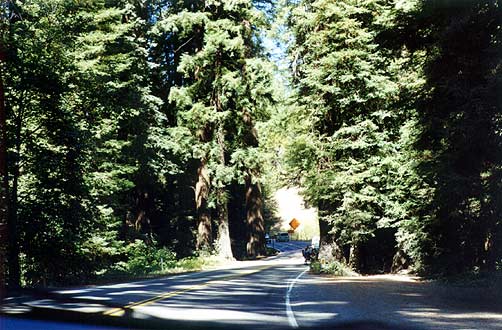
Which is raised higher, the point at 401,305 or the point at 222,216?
the point at 222,216

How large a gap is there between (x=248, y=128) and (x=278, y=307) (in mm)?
26933

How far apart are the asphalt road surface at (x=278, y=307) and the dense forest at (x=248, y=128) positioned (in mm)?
3375

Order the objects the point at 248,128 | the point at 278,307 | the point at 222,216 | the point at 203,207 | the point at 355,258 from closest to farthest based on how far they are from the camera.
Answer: the point at 278,307
the point at 355,258
the point at 203,207
the point at 222,216
the point at 248,128

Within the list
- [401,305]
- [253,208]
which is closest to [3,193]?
[401,305]

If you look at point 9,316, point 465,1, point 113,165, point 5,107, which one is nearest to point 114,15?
point 113,165

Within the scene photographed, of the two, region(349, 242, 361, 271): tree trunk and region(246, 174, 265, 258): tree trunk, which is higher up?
region(246, 174, 265, 258): tree trunk

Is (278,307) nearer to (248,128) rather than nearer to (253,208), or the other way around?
(248,128)

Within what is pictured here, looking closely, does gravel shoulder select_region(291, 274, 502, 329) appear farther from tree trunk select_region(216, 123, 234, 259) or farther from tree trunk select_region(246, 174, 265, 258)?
tree trunk select_region(246, 174, 265, 258)

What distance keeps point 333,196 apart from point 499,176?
1118 cm

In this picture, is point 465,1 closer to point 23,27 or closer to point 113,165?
point 23,27

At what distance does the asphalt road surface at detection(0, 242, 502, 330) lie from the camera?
7.38 meters

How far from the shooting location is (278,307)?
12.4 metres

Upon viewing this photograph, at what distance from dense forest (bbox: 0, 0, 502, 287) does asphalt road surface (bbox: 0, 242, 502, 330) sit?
3.37 meters

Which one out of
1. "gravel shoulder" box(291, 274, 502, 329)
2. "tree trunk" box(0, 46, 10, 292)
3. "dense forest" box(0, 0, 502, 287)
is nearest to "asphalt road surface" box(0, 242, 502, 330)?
"gravel shoulder" box(291, 274, 502, 329)
